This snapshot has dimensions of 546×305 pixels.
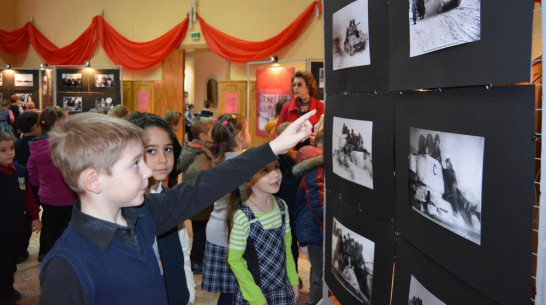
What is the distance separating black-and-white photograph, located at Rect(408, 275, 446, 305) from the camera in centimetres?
173

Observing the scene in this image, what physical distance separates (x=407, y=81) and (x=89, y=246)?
1.27 metres

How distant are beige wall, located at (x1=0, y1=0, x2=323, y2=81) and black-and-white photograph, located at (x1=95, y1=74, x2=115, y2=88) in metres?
1.58

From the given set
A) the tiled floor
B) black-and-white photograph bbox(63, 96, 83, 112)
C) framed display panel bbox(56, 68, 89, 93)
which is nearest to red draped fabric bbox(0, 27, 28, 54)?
framed display panel bbox(56, 68, 89, 93)

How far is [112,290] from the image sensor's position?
1475 millimetres

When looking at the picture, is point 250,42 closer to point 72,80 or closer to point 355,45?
point 72,80

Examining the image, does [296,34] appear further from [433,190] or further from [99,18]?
[433,190]

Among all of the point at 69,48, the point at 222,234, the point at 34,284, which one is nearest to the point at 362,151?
the point at 222,234

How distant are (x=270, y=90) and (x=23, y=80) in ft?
28.6

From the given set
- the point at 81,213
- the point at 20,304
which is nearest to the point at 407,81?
the point at 81,213

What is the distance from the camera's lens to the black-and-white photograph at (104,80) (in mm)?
12414

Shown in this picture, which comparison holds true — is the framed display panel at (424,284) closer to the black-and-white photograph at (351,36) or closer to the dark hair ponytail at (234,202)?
the black-and-white photograph at (351,36)

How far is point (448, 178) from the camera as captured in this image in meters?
1.54

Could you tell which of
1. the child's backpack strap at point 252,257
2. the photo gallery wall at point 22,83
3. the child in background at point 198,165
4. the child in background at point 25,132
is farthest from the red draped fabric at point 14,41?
the child's backpack strap at point 252,257

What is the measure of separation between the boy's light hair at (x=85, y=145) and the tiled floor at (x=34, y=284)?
3.00 meters
